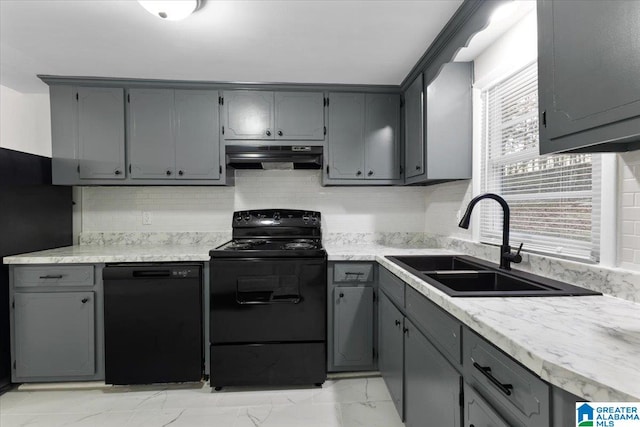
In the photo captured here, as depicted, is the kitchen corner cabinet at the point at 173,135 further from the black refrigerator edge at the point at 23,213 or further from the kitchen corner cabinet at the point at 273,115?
the black refrigerator edge at the point at 23,213

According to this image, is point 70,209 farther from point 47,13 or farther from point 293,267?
point 293,267

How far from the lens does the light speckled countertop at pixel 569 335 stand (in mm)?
595

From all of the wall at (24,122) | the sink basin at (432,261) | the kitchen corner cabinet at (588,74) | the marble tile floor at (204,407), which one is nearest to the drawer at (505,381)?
the kitchen corner cabinet at (588,74)

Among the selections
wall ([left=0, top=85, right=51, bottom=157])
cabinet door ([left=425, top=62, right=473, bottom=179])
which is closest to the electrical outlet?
wall ([left=0, top=85, right=51, bottom=157])

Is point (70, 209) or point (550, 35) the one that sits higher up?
point (550, 35)

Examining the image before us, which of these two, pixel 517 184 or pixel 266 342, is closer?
pixel 517 184

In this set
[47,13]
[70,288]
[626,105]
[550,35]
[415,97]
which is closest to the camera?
[626,105]

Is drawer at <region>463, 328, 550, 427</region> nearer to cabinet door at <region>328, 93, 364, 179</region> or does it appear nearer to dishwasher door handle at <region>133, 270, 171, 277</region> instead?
cabinet door at <region>328, 93, 364, 179</region>

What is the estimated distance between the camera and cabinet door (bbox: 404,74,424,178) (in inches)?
86.7

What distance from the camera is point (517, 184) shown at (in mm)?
1815

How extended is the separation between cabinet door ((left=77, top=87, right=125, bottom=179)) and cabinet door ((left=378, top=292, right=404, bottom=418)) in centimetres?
228

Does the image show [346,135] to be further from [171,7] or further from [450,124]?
[171,7]

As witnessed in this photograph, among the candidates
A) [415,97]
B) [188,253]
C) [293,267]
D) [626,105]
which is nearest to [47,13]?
[188,253]

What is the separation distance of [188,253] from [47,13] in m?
1.56
